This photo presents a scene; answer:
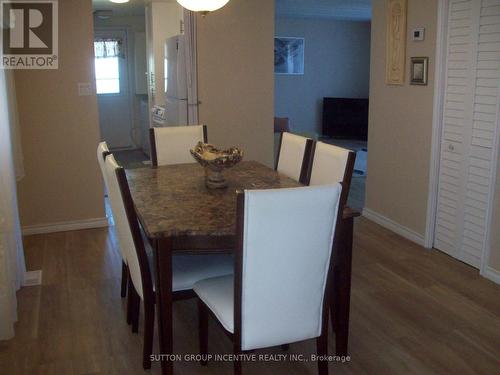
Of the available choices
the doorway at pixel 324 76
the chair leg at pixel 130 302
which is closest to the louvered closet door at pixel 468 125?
the chair leg at pixel 130 302

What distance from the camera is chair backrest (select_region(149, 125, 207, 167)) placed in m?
3.63

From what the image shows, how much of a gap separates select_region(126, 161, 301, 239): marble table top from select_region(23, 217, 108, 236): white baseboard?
1.51 metres

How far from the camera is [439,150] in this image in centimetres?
392

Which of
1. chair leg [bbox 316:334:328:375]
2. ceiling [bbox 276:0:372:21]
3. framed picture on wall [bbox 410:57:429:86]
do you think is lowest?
chair leg [bbox 316:334:328:375]

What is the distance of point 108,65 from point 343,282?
23.8ft

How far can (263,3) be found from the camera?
4.93 metres

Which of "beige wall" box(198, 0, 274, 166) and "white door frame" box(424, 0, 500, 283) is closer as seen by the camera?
"white door frame" box(424, 0, 500, 283)

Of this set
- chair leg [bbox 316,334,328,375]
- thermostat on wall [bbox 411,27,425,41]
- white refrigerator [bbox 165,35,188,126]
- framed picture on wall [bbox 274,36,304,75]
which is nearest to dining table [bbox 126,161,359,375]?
chair leg [bbox 316,334,328,375]

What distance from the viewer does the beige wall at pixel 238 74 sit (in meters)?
4.85

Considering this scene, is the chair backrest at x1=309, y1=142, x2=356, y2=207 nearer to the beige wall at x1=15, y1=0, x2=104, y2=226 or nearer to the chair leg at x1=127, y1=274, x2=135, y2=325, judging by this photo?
the chair leg at x1=127, y1=274, x2=135, y2=325

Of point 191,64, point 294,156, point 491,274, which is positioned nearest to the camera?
point 294,156

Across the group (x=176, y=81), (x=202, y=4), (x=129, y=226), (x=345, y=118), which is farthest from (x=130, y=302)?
(x=345, y=118)

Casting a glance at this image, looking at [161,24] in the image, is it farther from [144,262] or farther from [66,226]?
[144,262]

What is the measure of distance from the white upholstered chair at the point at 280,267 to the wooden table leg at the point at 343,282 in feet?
1.17
